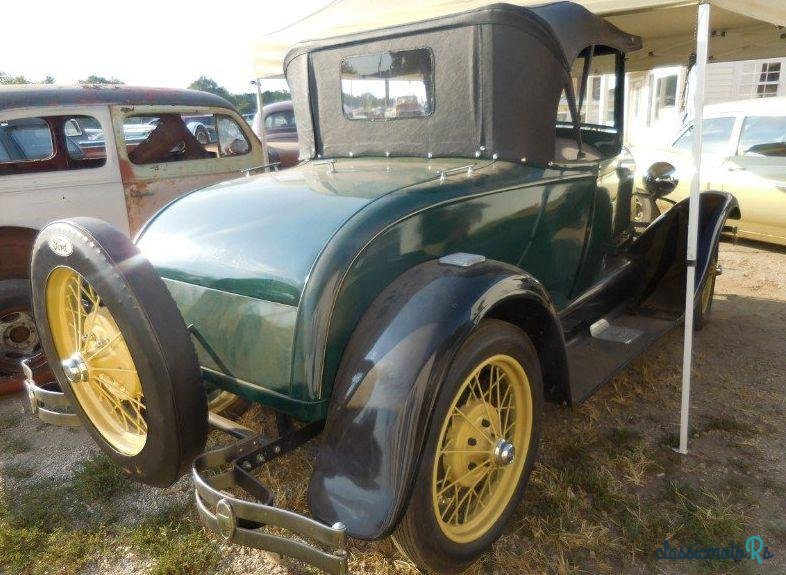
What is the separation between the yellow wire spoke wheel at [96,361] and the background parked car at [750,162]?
517 centimetres

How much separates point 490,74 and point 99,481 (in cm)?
266

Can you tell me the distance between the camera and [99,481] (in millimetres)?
2742

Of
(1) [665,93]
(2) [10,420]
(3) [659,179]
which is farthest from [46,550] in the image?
(1) [665,93]

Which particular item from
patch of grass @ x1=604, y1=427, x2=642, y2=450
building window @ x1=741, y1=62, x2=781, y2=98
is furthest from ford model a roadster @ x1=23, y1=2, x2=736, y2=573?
building window @ x1=741, y1=62, x2=781, y2=98

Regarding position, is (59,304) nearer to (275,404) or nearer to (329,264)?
(275,404)

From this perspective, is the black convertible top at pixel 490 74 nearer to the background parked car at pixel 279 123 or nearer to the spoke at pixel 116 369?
the spoke at pixel 116 369

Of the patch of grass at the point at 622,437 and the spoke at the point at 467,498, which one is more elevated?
the spoke at the point at 467,498

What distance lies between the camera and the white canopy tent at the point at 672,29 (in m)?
2.58

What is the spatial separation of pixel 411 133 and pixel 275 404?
1605 mm

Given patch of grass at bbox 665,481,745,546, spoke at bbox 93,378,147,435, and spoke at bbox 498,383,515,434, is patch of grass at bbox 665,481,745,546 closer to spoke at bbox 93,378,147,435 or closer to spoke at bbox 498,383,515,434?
spoke at bbox 498,383,515,434

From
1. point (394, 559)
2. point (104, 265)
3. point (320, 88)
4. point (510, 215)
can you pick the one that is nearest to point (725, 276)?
point (510, 215)

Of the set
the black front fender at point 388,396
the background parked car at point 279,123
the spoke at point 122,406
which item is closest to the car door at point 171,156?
the spoke at point 122,406

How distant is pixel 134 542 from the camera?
236cm

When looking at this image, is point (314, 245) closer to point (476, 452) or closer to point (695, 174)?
point (476, 452)
